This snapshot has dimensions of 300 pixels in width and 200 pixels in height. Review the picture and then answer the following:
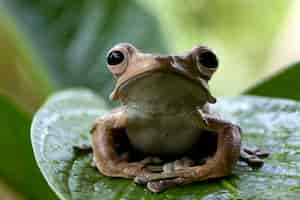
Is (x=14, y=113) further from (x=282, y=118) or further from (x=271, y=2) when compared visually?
(x=271, y=2)

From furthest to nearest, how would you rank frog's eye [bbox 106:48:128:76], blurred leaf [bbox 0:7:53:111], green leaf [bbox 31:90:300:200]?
blurred leaf [bbox 0:7:53:111], frog's eye [bbox 106:48:128:76], green leaf [bbox 31:90:300:200]

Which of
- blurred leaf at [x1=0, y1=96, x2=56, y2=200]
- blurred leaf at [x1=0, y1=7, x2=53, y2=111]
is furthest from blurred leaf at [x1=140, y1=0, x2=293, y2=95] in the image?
blurred leaf at [x1=0, y1=96, x2=56, y2=200]

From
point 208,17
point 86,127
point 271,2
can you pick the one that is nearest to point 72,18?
point 86,127

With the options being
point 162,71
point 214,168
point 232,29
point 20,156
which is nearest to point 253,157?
point 214,168

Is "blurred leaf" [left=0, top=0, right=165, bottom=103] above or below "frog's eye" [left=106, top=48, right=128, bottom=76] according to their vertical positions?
above

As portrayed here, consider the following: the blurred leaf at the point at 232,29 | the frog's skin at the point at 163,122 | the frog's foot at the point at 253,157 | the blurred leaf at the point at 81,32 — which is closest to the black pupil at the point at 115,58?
the frog's skin at the point at 163,122

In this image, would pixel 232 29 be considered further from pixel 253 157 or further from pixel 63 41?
pixel 253 157

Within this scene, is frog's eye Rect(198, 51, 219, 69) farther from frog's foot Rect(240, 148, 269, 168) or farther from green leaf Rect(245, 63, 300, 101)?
green leaf Rect(245, 63, 300, 101)
